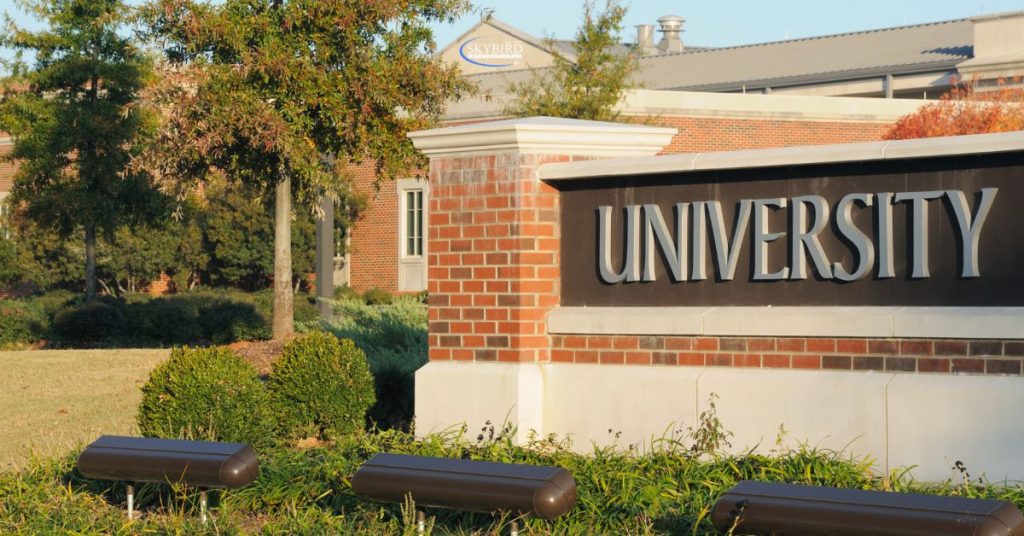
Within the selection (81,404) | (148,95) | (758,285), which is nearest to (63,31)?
(148,95)

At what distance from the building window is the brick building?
0.10ft

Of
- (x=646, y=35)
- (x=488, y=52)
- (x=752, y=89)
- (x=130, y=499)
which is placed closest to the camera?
(x=130, y=499)

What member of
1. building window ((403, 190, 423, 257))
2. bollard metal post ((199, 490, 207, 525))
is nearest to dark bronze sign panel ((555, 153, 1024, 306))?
bollard metal post ((199, 490, 207, 525))

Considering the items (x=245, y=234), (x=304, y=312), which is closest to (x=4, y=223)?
(x=245, y=234)

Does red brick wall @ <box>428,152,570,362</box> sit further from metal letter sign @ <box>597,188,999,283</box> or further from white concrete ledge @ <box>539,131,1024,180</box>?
metal letter sign @ <box>597,188,999,283</box>

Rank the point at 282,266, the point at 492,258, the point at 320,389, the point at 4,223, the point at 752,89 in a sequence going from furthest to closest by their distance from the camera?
the point at 752,89 < the point at 4,223 < the point at 282,266 < the point at 320,389 < the point at 492,258

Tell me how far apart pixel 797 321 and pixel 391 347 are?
22.1 ft

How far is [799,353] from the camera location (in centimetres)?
779

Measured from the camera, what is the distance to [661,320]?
8.27 metres

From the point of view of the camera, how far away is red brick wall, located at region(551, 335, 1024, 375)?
717 cm

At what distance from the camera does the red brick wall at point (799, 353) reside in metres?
7.17

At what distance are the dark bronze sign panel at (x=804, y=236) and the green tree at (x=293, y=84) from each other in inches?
396

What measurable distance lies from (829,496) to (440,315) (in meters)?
4.14

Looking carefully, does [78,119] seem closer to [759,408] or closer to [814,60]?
[759,408]
